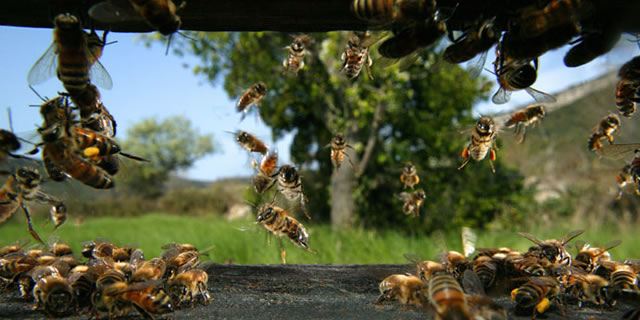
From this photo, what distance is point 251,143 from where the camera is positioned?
140 inches

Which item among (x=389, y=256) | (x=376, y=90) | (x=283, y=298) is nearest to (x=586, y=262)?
(x=283, y=298)

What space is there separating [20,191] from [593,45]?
9.18ft

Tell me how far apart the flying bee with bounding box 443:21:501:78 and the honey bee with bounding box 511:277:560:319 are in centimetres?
116

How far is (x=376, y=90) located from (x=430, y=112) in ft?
7.20

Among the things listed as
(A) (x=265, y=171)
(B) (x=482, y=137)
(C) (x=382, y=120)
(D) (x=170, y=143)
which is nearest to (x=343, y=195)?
(C) (x=382, y=120)

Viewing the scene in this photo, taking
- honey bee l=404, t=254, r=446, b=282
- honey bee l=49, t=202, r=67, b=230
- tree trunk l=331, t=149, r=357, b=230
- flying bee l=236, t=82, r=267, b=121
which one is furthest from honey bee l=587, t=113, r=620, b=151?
tree trunk l=331, t=149, r=357, b=230

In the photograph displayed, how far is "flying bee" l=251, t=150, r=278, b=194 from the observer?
310 centimetres

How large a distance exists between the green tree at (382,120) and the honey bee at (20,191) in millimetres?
7094

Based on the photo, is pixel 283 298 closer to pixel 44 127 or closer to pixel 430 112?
pixel 44 127

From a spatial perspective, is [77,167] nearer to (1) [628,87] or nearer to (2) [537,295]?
(2) [537,295]

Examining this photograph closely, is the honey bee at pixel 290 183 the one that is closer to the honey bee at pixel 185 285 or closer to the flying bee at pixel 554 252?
the honey bee at pixel 185 285

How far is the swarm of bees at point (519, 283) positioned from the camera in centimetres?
157

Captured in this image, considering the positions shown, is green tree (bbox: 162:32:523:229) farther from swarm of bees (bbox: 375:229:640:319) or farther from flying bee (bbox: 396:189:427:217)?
swarm of bees (bbox: 375:229:640:319)

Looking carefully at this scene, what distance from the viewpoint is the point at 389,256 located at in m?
5.97
